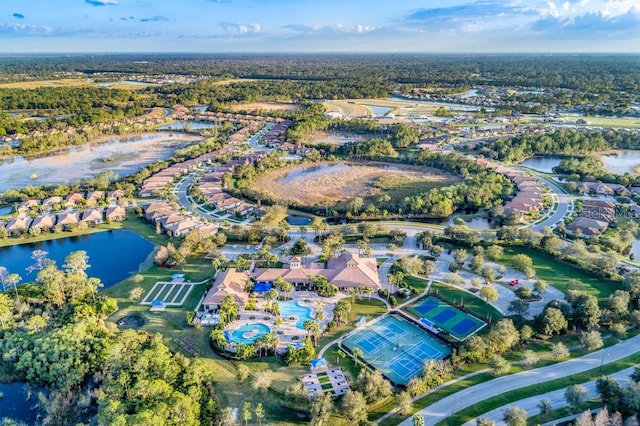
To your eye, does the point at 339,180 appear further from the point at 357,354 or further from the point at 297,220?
the point at 357,354

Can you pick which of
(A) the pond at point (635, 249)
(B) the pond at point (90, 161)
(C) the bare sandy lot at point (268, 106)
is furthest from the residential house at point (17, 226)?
(C) the bare sandy lot at point (268, 106)

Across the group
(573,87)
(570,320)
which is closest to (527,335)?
→ (570,320)

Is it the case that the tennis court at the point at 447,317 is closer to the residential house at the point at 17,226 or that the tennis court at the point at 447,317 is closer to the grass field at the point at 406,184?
the grass field at the point at 406,184

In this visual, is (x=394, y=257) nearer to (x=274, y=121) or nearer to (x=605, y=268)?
(x=605, y=268)

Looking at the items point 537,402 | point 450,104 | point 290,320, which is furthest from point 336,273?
point 450,104

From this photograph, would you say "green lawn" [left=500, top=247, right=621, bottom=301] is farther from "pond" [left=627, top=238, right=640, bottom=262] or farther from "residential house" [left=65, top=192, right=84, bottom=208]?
"residential house" [left=65, top=192, right=84, bottom=208]
